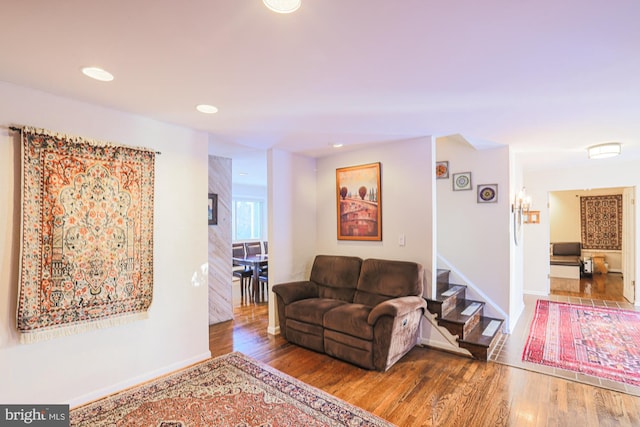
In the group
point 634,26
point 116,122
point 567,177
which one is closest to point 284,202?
point 116,122

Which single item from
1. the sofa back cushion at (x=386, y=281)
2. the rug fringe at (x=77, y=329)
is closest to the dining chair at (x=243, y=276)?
the sofa back cushion at (x=386, y=281)

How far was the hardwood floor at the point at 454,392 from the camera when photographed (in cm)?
223

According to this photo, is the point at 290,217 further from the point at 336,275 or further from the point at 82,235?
the point at 82,235

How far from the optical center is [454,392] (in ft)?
8.40

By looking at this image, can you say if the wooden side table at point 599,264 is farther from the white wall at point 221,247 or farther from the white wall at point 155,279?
the white wall at point 155,279

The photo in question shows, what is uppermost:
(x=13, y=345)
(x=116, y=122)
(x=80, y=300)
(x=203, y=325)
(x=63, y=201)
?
(x=116, y=122)

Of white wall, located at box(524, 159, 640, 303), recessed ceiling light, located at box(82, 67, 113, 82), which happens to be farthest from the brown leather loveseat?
white wall, located at box(524, 159, 640, 303)

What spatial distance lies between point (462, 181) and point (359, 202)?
5.08 ft

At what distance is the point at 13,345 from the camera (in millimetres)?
2078

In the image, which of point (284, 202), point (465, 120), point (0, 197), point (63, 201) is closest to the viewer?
point (0, 197)

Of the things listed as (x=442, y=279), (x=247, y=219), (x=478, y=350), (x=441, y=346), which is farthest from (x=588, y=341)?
(x=247, y=219)

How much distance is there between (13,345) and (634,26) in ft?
13.0

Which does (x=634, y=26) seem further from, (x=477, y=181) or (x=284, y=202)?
(x=284, y=202)

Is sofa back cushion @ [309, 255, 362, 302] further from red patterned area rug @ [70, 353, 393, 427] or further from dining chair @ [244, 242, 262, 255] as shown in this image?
dining chair @ [244, 242, 262, 255]
